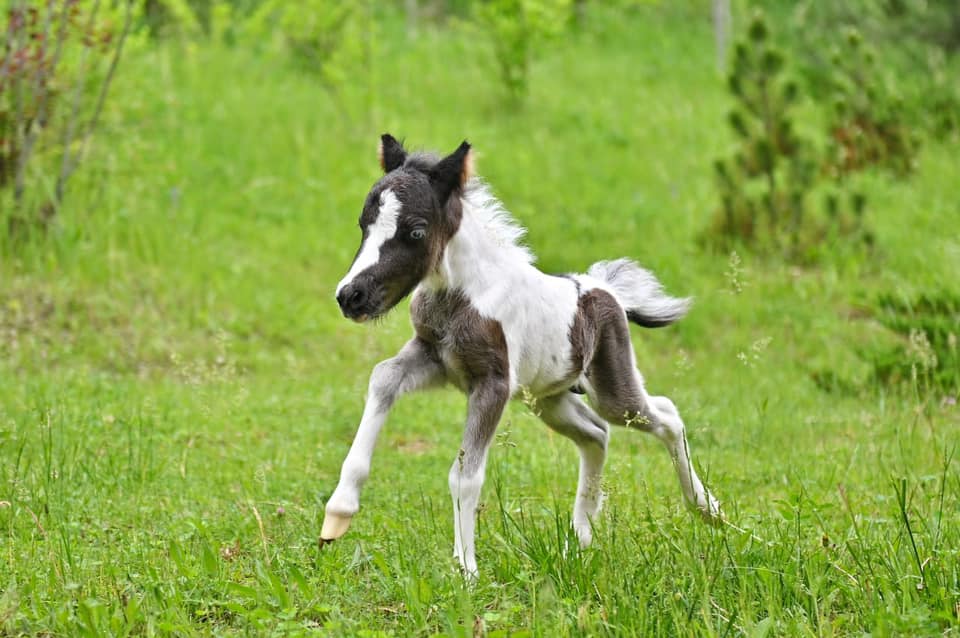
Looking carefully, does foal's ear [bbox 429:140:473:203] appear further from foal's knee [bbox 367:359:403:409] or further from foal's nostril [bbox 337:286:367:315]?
foal's knee [bbox 367:359:403:409]

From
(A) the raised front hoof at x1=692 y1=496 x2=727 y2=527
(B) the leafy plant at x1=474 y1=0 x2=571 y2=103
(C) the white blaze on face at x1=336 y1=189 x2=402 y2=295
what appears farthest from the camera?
(B) the leafy plant at x1=474 y1=0 x2=571 y2=103

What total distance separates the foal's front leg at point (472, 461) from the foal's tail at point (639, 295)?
129cm

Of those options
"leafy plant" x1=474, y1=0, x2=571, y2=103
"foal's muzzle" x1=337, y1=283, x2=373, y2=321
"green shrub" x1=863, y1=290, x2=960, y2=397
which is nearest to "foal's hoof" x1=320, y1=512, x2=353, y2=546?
"foal's muzzle" x1=337, y1=283, x2=373, y2=321

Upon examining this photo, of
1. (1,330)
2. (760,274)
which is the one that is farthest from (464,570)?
(760,274)

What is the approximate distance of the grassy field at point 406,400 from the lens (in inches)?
177

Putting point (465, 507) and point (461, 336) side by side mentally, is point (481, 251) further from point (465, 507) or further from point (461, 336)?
point (465, 507)

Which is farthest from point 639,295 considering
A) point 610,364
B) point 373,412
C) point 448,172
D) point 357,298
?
point 357,298

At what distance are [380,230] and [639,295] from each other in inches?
69.0

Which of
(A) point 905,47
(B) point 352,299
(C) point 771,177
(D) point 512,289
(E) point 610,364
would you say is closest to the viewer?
(B) point 352,299

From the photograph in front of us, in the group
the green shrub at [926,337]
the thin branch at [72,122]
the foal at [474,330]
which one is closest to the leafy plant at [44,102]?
the thin branch at [72,122]

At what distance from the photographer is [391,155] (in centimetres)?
486

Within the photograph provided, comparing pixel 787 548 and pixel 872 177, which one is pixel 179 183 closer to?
pixel 872 177

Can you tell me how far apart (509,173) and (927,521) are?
9.56 metres

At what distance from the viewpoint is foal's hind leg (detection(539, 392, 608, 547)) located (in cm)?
551
